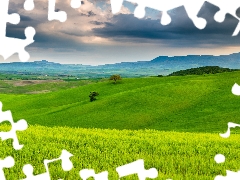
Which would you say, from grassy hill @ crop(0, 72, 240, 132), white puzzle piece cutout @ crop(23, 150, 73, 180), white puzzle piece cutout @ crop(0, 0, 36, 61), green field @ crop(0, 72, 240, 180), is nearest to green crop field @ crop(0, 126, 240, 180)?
green field @ crop(0, 72, 240, 180)

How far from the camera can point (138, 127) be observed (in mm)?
52219

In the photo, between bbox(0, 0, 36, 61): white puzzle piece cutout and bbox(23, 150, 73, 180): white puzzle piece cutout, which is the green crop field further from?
bbox(0, 0, 36, 61): white puzzle piece cutout

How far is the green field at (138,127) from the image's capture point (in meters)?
9.16

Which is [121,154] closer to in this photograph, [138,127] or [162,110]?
[138,127]

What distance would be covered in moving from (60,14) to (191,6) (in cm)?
263

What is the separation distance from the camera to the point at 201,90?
71250 millimetres

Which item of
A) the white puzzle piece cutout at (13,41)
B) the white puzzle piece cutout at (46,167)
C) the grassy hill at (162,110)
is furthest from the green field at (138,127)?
the white puzzle piece cutout at (13,41)

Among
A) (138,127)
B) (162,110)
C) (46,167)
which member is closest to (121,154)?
(46,167)

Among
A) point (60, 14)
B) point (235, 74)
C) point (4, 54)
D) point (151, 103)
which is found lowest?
point (4, 54)

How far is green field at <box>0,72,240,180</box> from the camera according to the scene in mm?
9164

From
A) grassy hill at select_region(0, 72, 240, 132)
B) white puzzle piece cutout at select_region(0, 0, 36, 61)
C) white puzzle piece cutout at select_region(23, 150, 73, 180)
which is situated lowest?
white puzzle piece cutout at select_region(23, 150, 73, 180)

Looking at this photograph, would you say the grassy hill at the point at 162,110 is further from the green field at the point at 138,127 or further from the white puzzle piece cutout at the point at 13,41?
the white puzzle piece cutout at the point at 13,41

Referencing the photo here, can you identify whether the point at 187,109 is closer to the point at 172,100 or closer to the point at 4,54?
the point at 172,100

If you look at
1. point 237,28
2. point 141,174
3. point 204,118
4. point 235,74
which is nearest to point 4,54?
point 141,174
